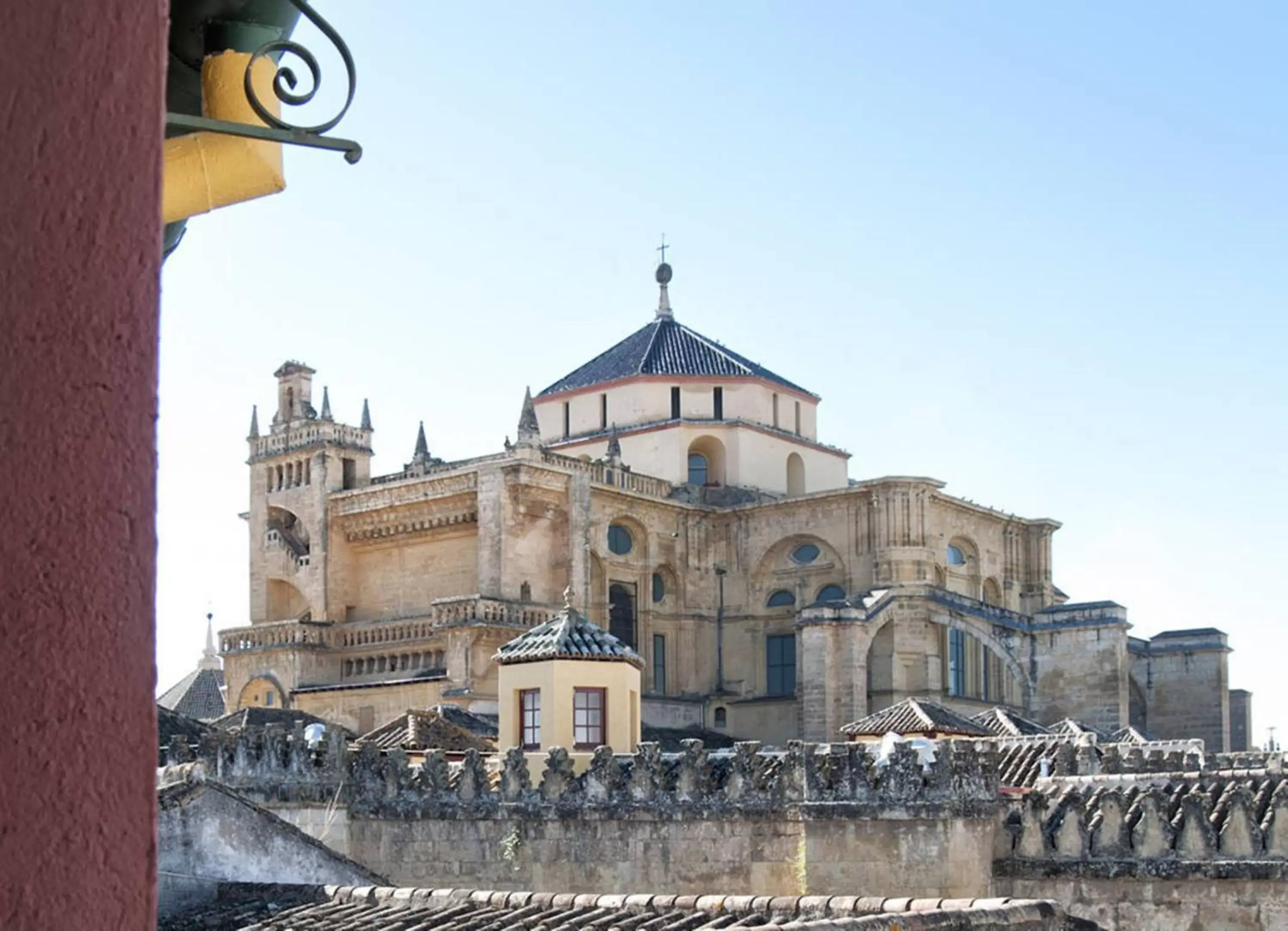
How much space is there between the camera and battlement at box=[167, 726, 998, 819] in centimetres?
2459

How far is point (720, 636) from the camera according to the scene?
5888 cm

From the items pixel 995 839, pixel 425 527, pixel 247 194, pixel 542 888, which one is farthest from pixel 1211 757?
pixel 247 194

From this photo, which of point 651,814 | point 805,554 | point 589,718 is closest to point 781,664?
point 805,554

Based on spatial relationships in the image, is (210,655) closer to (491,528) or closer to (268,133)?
(491,528)

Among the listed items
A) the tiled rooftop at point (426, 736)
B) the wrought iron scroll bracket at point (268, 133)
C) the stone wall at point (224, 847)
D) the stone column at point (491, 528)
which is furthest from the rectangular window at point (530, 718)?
the wrought iron scroll bracket at point (268, 133)

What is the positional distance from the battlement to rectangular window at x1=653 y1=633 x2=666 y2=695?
27694 mm

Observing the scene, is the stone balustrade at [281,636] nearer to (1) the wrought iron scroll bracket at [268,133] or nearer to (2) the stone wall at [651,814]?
(2) the stone wall at [651,814]

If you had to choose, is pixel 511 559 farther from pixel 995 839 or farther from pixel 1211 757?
pixel 995 839

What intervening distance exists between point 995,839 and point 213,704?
4327 centimetres

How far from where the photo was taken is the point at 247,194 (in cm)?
468

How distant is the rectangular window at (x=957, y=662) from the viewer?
55.2m

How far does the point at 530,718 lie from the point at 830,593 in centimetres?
2908

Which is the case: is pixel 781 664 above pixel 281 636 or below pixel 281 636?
below

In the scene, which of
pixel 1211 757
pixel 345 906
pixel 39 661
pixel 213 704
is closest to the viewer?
pixel 39 661
